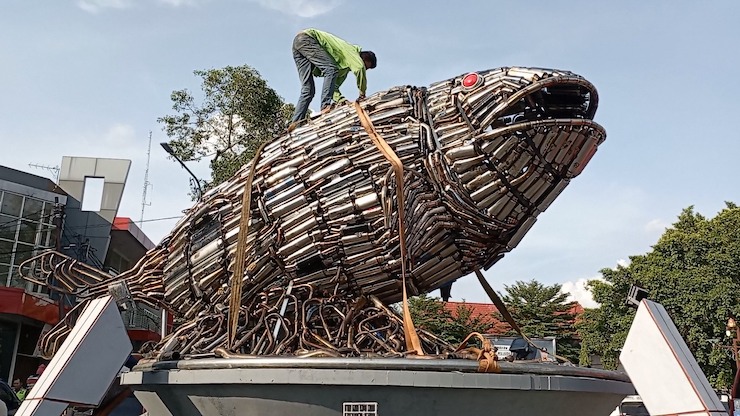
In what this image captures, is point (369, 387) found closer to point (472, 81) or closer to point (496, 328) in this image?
point (472, 81)

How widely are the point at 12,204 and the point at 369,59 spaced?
1869 cm

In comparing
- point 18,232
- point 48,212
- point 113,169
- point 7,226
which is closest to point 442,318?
point 113,169

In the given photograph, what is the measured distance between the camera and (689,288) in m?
24.2

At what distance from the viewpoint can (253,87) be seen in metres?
19.2

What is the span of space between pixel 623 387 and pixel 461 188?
2.25 meters

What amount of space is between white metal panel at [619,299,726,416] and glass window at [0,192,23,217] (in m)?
22.1

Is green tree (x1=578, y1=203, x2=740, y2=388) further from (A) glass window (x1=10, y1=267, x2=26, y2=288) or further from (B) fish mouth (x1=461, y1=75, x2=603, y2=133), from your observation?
(A) glass window (x1=10, y1=267, x2=26, y2=288)

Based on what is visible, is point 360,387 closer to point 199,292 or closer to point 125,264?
point 199,292

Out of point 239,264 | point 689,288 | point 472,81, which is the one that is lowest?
point 239,264

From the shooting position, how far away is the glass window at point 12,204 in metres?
22.1

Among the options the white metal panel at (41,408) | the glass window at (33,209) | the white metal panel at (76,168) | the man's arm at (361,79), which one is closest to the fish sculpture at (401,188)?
the man's arm at (361,79)

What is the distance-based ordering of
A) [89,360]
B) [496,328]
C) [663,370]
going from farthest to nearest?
[496,328] → [89,360] → [663,370]

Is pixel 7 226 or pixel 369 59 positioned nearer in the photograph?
pixel 369 59

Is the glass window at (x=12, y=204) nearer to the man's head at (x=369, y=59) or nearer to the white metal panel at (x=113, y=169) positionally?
the white metal panel at (x=113, y=169)
